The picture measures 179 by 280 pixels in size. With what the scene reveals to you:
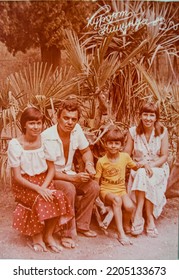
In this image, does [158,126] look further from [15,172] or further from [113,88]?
[15,172]

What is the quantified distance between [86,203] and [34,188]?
0.17m

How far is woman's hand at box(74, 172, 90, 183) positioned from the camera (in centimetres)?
145

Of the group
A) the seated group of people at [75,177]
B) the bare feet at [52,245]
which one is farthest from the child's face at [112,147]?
the bare feet at [52,245]

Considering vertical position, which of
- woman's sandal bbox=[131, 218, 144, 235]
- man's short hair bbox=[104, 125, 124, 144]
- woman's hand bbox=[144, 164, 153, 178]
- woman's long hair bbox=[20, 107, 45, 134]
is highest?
woman's long hair bbox=[20, 107, 45, 134]

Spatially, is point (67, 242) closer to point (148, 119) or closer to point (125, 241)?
point (125, 241)

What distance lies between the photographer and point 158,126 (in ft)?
4.92

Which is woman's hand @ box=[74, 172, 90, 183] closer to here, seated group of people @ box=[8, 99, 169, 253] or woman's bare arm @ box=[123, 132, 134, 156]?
seated group of people @ box=[8, 99, 169, 253]

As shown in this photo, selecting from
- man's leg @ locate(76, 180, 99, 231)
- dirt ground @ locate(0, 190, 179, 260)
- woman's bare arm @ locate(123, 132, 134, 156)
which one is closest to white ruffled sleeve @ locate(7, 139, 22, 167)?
dirt ground @ locate(0, 190, 179, 260)

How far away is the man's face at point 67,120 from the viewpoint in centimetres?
145

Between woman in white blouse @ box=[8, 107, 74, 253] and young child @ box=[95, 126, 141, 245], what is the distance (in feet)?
0.42

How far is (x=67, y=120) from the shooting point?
4.77 feet

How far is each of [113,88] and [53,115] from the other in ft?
0.72
